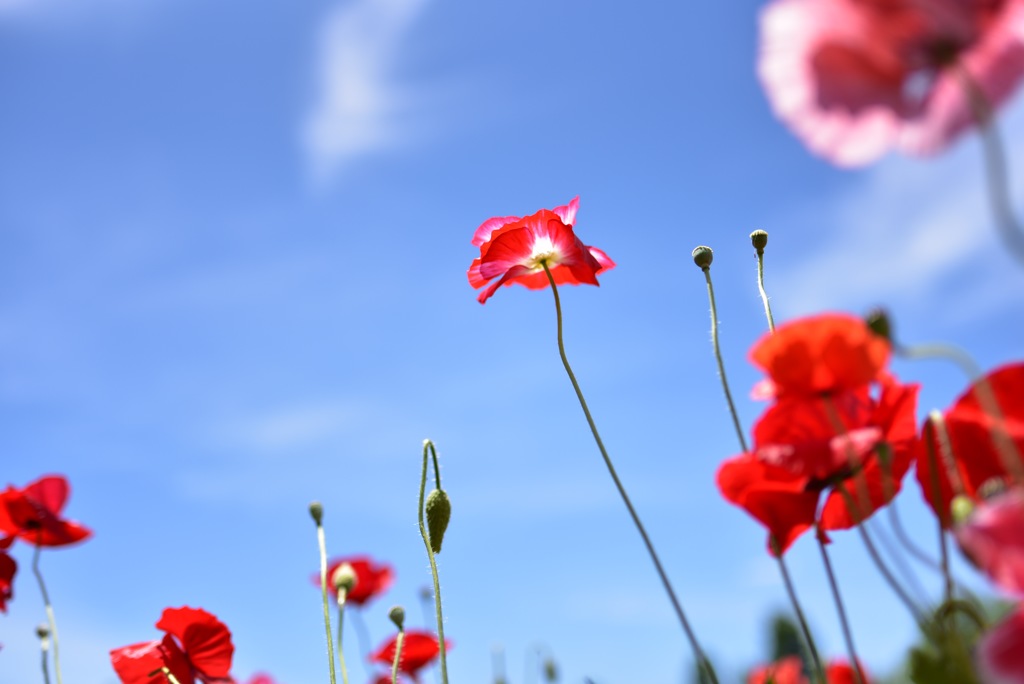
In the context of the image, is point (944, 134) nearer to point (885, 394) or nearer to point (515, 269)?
point (885, 394)

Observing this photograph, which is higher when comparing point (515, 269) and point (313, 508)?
point (515, 269)

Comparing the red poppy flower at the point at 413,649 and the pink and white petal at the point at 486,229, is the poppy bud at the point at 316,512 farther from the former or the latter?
the red poppy flower at the point at 413,649

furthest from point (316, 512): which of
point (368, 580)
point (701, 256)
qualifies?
point (368, 580)

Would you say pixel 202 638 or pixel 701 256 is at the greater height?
pixel 701 256

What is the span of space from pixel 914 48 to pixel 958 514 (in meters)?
0.44

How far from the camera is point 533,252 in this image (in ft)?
6.57

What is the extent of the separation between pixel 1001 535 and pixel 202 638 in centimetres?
175

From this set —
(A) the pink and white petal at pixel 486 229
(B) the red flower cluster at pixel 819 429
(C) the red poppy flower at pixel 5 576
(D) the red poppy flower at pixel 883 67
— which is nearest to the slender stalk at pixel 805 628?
(B) the red flower cluster at pixel 819 429

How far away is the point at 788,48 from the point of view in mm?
887

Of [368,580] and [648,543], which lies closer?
[648,543]

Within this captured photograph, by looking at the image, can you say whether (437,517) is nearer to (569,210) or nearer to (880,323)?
(569,210)

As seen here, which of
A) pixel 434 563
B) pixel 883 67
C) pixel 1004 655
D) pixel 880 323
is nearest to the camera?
pixel 1004 655

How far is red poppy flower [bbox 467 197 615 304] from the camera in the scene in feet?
6.37

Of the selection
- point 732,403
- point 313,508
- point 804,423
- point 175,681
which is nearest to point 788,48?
point 804,423
